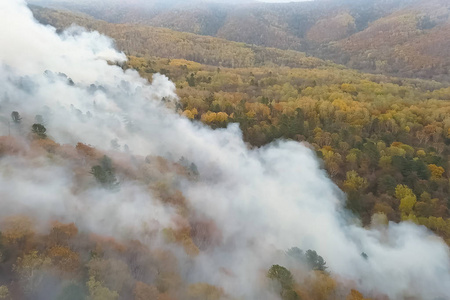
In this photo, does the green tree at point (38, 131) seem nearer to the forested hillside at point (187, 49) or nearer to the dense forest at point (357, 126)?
the dense forest at point (357, 126)

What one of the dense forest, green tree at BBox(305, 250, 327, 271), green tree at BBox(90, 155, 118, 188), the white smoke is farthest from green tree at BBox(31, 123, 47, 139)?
green tree at BBox(305, 250, 327, 271)

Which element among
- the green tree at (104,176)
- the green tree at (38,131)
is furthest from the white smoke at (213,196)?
the green tree at (38,131)

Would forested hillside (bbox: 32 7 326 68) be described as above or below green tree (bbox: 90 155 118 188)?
below

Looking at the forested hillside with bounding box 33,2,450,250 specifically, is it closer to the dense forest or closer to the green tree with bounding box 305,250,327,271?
the dense forest

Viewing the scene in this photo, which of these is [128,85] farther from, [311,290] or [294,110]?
[311,290]

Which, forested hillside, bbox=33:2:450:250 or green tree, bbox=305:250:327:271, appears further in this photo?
forested hillside, bbox=33:2:450:250

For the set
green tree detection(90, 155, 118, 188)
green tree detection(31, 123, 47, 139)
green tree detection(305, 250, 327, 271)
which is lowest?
green tree detection(31, 123, 47, 139)

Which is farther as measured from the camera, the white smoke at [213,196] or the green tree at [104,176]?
the green tree at [104,176]

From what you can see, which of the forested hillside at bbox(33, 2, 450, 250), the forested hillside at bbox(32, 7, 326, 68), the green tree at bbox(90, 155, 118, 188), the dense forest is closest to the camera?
the green tree at bbox(90, 155, 118, 188)
